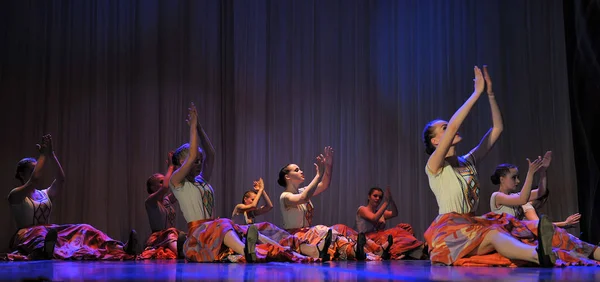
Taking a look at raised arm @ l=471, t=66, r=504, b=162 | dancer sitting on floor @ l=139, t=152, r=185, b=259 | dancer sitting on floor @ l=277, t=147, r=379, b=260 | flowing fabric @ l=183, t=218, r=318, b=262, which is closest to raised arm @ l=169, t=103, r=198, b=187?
flowing fabric @ l=183, t=218, r=318, b=262

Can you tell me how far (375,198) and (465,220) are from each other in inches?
116

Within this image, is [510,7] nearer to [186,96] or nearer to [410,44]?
[410,44]

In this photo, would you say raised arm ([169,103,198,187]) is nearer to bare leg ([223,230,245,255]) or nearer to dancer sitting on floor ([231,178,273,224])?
bare leg ([223,230,245,255])

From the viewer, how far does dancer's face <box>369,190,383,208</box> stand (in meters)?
6.86

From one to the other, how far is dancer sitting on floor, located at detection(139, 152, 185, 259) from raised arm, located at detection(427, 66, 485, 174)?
99.7 inches

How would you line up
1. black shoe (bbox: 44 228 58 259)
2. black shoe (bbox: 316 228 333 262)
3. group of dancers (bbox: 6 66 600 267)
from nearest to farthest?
1. group of dancers (bbox: 6 66 600 267)
2. black shoe (bbox: 316 228 333 262)
3. black shoe (bbox: 44 228 58 259)

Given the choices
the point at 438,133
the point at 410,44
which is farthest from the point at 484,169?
the point at 438,133

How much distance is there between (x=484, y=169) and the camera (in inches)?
289

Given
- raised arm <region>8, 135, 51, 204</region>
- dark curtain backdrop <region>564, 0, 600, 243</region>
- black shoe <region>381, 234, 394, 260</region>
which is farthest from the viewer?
dark curtain backdrop <region>564, 0, 600, 243</region>

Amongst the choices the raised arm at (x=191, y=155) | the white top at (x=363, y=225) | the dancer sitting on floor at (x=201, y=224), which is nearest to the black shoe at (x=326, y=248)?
the dancer sitting on floor at (x=201, y=224)

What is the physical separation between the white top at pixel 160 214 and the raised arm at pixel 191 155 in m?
1.74

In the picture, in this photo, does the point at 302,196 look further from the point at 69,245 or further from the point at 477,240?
the point at 477,240

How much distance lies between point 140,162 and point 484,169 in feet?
12.4

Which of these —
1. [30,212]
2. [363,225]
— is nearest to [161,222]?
[30,212]
